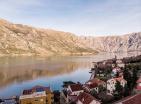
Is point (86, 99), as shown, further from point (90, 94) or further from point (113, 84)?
point (113, 84)

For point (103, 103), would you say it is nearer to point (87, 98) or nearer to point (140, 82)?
point (87, 98)

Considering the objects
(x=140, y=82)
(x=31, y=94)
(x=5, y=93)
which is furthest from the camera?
(x=5, y=93)

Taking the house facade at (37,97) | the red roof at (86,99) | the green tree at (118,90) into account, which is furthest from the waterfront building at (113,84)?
the house facade at (37,97)

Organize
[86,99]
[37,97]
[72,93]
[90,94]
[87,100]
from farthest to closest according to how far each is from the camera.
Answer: [72,93] < [90,94] < [86,99] < [87,100] < [37,97]

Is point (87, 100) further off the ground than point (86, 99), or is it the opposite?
point (86, 99)

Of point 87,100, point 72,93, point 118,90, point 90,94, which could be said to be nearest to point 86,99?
point 87,100

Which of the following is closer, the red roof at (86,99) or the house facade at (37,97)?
the house facade at (37,97)

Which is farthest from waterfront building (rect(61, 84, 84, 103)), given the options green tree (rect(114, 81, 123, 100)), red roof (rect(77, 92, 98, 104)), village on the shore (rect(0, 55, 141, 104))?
red roof (rect(77, 92, 98, 104))

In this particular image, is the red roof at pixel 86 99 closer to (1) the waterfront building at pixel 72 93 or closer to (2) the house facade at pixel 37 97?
(2) the house facade at pixel 37 97

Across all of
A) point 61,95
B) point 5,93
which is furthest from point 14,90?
point 61,95

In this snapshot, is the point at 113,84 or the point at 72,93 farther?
the point at 113,84

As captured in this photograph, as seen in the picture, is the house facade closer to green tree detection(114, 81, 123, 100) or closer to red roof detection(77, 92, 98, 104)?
red roof detection(77, 92, 98, 104)
